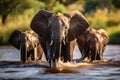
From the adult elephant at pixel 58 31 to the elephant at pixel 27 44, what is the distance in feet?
7.39

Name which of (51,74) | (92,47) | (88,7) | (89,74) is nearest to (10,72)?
(51,74)

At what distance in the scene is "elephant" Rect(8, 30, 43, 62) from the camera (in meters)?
19.8

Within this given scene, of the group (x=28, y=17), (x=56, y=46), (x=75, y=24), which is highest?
(x=28, y=17)

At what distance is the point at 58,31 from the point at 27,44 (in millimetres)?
4733

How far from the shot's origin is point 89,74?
49.5ft

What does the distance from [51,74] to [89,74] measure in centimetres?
108

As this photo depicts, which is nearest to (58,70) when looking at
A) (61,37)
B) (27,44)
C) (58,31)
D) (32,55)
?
(61,37)

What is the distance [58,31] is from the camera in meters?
15.5

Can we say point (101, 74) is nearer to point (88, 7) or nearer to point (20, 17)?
point (20, 17)

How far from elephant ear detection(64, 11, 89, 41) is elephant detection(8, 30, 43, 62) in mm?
3379

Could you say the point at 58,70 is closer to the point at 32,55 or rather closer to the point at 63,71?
the point at 63,71

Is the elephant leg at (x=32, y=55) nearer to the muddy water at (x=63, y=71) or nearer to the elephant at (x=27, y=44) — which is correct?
the elephant at (x=27, y=44)

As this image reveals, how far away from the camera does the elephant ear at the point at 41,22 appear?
55.4 feet

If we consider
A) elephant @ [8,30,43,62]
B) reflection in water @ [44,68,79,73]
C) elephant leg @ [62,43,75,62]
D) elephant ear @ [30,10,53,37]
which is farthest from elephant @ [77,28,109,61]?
reflection in water @ [44,68,79,73]
